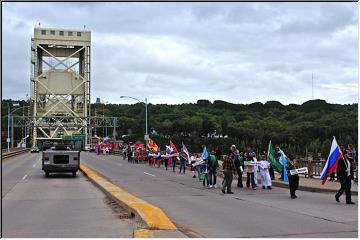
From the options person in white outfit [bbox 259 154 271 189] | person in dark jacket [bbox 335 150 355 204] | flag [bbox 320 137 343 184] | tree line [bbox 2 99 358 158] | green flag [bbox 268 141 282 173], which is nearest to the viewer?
person in dark jacket [bbox 335 150 355 204]

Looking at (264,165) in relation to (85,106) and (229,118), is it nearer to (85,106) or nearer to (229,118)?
(85,106)

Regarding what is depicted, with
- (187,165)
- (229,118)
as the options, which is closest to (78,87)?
(229,118)

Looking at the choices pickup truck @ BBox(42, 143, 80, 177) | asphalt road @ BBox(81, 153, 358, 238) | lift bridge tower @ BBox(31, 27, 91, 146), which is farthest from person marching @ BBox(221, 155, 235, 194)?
lift bridge tower @ BBox(31, 27, 91, 146)

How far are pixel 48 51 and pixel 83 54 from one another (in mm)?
7951

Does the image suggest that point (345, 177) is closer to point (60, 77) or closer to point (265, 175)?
point (265, 175)

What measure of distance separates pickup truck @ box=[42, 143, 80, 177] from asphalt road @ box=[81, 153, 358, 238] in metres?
9.45

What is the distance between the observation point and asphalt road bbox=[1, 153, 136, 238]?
34.0ft

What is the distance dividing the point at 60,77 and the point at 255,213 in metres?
105

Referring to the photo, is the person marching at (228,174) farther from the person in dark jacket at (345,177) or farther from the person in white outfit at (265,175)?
the person in dark jacket at (345,177)

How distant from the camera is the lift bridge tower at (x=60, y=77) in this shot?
367ft

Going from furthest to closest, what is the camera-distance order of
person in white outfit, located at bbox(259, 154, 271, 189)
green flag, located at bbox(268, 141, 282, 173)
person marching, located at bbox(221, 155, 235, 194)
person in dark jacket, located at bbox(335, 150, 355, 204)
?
green flag, located at bbox(268, 141, 282, 173) → person in white outfit, located at bbox(259, 154, 271, 189) → person marching, located at bbox(221, 155, 235, 194) → person in dark jacket, located at bbox(335, 150, 355, 204)

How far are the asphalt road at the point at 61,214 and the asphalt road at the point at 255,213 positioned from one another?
141 cm

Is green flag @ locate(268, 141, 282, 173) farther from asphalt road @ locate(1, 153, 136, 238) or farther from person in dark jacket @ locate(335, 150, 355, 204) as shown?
asphalt road @ locate(1, 153, 136, 238)

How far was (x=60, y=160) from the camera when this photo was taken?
94.1ft
